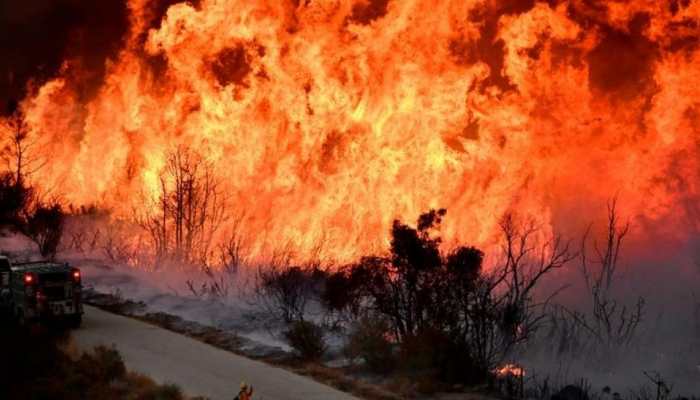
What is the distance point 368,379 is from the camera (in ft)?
49.1

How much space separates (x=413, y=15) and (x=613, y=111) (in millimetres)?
6713

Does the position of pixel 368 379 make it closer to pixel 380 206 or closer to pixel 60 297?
pixel 60 297

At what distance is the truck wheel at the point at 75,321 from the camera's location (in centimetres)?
1821

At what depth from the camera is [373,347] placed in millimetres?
15453

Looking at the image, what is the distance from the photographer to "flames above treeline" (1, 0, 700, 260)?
23.9m

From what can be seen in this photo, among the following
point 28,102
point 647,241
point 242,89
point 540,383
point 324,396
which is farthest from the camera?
point 28,102

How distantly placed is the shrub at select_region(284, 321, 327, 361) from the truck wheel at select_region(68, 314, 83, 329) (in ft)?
15.6

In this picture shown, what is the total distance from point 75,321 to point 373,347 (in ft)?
22.8

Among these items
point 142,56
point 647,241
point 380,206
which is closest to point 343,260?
point 380,206

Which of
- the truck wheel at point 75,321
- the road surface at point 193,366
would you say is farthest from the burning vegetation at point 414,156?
the truck wheel at point 75,321

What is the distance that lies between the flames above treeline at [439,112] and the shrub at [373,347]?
7.84 metres

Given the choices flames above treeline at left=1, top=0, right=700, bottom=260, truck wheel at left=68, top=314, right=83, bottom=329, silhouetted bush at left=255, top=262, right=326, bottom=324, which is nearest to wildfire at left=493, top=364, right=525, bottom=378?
silhouetted bush at left=255, top=262, right=326, bottom=324

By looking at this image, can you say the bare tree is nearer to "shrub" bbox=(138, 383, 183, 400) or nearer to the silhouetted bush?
the silhouetted bush

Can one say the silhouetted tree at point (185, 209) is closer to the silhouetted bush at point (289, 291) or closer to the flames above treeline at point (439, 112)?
the flames above treeline at point (439, 112)
